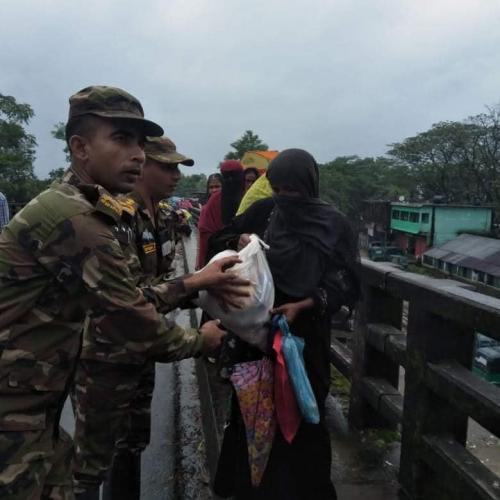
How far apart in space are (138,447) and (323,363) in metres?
0.96

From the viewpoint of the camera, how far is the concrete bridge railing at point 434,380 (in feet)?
6.14

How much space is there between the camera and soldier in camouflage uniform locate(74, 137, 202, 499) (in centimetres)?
207

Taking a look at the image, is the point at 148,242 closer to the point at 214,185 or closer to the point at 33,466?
the point at 33,466

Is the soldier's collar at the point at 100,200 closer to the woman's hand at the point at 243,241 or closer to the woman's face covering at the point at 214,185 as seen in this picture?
the woman's hand at the point at 243,241

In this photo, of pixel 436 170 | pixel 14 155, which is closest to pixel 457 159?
pixel 436 170

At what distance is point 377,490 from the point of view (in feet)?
8.17

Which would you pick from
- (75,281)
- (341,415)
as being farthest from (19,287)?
(341,415)

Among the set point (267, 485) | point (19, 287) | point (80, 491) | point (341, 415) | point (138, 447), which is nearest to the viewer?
point (19, 287)

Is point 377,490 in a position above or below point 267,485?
below

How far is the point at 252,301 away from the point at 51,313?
0.77 metres

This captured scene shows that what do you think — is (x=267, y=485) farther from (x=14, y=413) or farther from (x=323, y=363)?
(x=14, y=413)

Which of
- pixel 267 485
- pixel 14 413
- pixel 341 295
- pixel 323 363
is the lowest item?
pixel 267 485

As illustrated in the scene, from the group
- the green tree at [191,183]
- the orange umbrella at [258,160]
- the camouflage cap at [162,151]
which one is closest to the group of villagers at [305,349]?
the camouflage cap at [162,151]

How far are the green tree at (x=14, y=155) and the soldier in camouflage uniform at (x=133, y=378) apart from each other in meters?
22.2
